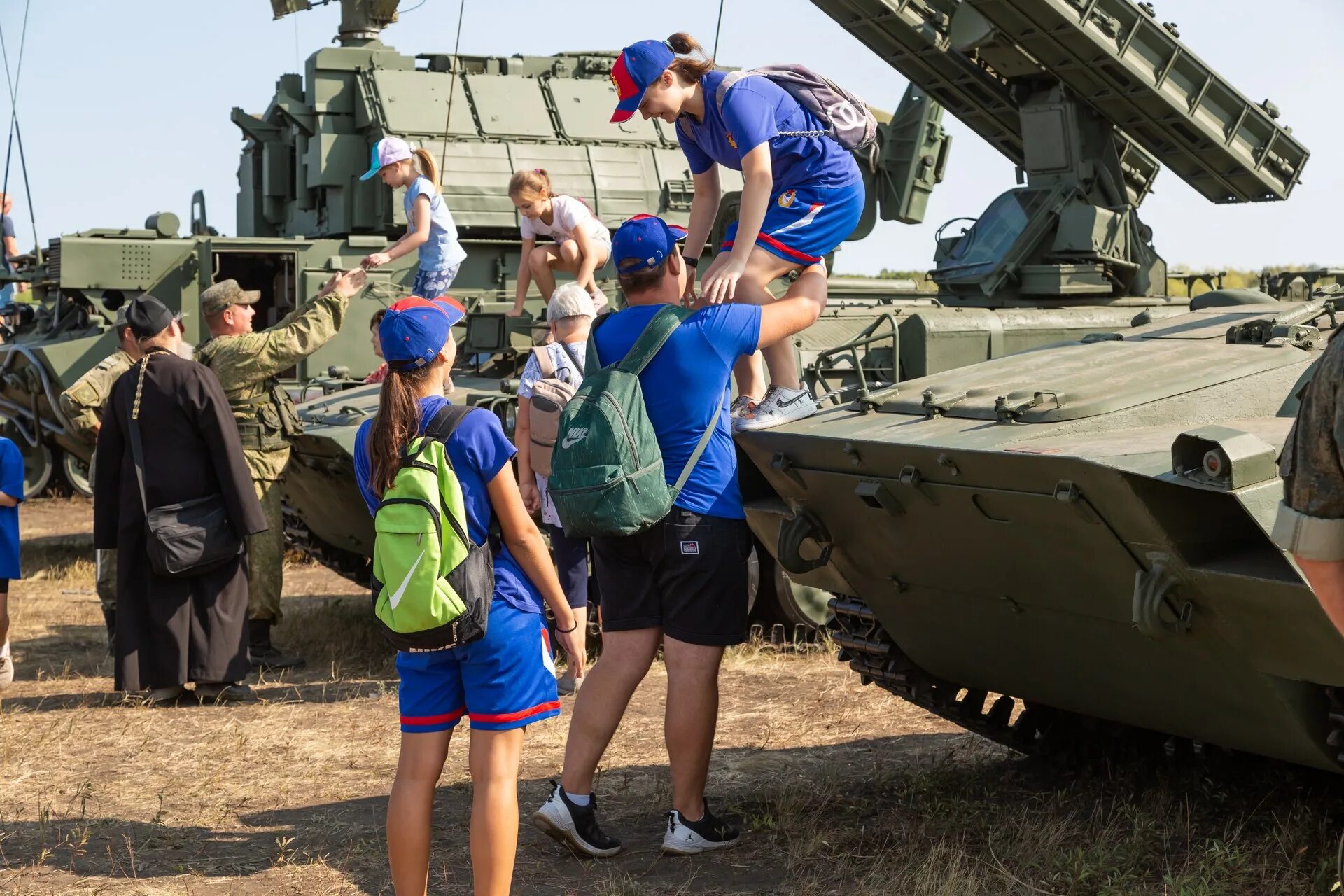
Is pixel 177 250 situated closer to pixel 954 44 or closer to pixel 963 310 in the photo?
pixel 954 44

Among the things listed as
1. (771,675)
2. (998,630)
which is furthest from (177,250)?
(998,630)

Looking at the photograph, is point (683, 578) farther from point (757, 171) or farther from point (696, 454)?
point (757, 171)

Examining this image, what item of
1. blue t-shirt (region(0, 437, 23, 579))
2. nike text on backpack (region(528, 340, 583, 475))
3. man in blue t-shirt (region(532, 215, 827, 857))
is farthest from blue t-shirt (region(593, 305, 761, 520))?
blue t-shirt (region(0, 437, 23, 579))

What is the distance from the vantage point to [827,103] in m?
4.92

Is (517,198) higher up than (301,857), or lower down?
higher up

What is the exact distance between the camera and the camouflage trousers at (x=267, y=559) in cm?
779

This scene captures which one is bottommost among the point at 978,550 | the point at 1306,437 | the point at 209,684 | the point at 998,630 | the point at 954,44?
the point at 209,684

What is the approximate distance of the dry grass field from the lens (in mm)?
4637

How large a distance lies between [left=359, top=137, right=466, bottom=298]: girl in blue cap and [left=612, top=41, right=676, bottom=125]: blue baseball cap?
3.43 m

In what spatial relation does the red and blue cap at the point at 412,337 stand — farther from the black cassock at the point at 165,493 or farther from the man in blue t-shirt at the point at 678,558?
the black cassock at the point at 165,493

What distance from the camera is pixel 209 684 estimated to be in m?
7.25

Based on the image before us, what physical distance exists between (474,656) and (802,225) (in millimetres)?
1743

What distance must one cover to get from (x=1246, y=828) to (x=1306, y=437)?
2.67 meters

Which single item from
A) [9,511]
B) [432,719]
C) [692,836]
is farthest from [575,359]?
[9,511]
